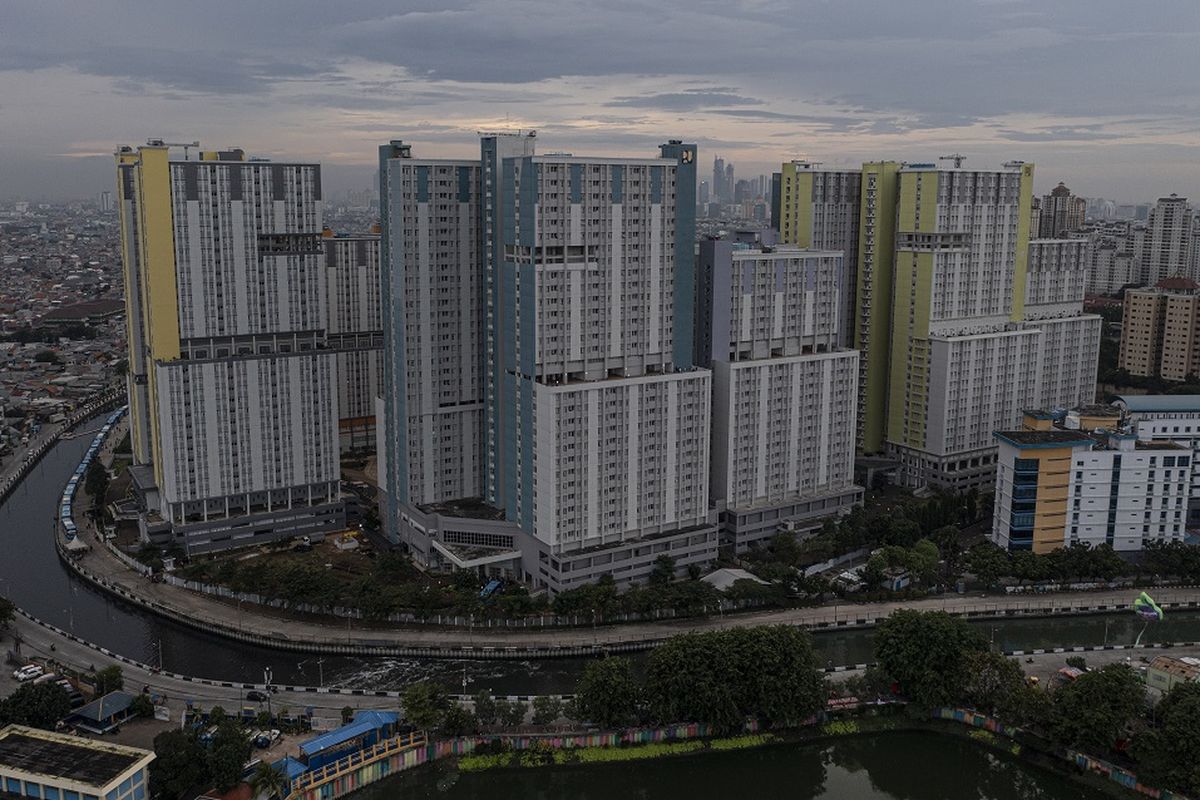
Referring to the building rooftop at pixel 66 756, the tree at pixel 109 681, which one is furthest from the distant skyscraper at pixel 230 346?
the building rooftop at pixel 66 756

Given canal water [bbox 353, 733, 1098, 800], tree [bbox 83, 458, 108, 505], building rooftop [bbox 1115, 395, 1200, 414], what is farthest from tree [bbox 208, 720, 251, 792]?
building rooftop [bbox 1115, 395, 1200, 414]

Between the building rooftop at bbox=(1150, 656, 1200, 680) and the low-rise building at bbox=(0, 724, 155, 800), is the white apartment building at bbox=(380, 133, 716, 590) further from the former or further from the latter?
the building rooftop at bbox=(1150, 656, 1200, 680)

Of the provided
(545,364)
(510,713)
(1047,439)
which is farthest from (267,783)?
(1047,439)

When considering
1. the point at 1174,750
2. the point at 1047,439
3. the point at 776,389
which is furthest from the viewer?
the point at 776,389

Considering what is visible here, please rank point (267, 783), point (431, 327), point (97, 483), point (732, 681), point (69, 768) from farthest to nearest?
point (97, 483)
point (431, 327)
point (732, 681)
point (267, 783)
point (69, 768)

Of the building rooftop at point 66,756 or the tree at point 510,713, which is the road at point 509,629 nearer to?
the tree at point 510,713

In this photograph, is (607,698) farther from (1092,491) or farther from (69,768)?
(1092,491)

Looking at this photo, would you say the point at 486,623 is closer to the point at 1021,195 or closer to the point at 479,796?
the point at 479,796
